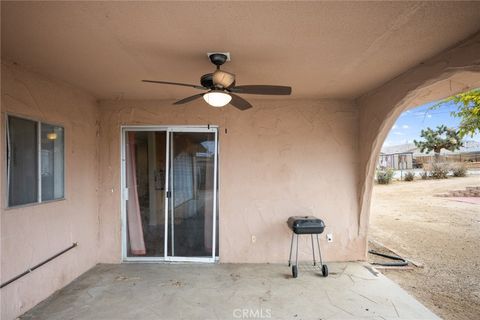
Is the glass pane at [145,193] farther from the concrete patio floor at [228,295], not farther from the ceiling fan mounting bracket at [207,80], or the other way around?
the ceiling fan mounting bracket at [207,80]

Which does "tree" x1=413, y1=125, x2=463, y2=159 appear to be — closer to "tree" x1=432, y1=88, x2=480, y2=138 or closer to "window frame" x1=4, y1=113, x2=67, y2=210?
"tree" x1=432, y1=88, x2=480, y2=138

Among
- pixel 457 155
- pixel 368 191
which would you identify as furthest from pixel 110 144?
pixel 457 155

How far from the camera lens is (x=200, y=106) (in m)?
4.07

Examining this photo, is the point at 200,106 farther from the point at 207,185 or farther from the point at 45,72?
the point at 45,72

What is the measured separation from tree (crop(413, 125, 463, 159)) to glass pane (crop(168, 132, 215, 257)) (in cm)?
2137

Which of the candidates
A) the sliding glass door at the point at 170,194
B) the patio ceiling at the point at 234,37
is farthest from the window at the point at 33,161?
the sliding glass door at the point at 170,194

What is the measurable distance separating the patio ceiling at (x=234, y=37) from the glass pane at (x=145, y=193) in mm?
1263

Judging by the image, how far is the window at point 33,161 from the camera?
8.41 feet

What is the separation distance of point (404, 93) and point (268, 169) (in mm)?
2000

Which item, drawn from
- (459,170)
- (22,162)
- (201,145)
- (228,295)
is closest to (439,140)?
(459,170)

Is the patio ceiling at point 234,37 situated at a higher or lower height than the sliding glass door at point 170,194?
higher

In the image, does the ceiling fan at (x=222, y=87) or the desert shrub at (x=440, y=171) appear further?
the desert shrub at (x=440, y=171)

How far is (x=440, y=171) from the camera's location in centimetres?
1512

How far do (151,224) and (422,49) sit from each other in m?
3.95
